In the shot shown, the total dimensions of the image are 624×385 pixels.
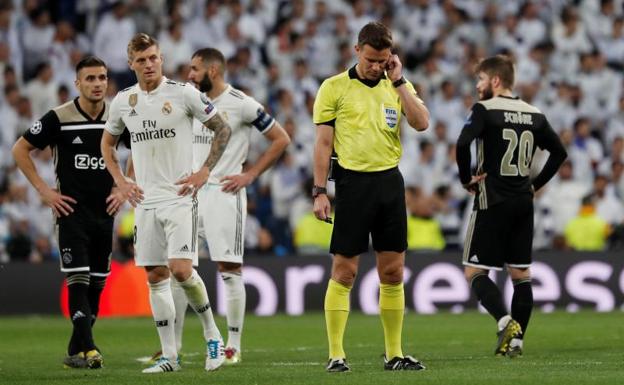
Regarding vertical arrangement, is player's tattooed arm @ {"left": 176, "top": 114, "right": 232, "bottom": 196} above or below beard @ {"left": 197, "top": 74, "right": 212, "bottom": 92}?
below

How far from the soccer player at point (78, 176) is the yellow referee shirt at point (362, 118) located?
2467mm

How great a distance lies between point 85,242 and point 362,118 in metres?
3.00

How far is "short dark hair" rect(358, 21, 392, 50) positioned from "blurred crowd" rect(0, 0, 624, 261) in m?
10.7

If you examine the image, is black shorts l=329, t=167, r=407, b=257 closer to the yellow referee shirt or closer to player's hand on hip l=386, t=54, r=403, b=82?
the yellow referee shirt

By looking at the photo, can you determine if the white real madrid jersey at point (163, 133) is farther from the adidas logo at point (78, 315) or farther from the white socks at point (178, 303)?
the white socks at point (178, 303)

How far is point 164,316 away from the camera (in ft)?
35.2

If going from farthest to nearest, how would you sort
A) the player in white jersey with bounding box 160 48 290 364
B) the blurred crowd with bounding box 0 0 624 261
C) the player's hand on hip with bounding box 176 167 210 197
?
the blurred crowd with bounding box 0 0 624 261
the player in white jersey with bounding box 160 48 290 364
the player's hand on hip with bounding box 176 167 210 197

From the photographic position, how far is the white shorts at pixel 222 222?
12070mm

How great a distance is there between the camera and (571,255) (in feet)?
64.3

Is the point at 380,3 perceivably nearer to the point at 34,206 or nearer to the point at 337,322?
the point at 34,206

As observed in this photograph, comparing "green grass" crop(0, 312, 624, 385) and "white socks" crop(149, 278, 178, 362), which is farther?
"white socks" crop(149, 278, 178, 362)

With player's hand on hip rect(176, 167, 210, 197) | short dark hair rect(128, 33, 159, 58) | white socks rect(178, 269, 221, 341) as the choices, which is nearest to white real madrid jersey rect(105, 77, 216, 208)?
player's hand on hip rect(176, 167, 210, 197)

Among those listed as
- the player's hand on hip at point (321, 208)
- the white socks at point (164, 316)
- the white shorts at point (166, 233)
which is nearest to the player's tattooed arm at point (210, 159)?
the white shorts at point (166, 233)

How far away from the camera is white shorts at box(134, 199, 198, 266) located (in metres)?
10.5
